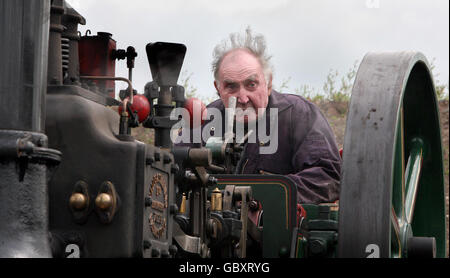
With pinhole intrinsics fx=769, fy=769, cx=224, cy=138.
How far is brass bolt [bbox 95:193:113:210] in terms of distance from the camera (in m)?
1.79

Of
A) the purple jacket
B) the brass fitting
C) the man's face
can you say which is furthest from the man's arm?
the brass fitting

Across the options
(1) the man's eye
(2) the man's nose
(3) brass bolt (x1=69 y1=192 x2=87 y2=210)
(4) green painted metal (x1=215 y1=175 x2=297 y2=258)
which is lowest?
(4) green painted metal (x1=215 y1=175 x2=297 y2=258)

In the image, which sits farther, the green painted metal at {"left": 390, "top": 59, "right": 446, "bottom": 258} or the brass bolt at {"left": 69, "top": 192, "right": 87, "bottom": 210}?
the green painted metal at {"left": 390, "top": 59, "right": 446, "bottom": 258}

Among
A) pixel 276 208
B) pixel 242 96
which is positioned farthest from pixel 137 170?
pixel 242 96

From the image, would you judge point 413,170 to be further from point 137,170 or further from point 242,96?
point 137,170

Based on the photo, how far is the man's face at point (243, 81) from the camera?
420 centimetres

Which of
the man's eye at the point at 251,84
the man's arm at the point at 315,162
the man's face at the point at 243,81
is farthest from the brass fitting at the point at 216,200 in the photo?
the man's eye at the point at 251,84

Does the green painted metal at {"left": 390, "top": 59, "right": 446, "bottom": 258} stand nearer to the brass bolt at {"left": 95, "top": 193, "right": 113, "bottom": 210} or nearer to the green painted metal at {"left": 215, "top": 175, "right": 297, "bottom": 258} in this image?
the green painted metal at {"left": 215, "top": 175, "right": 297, "bottom": 258}

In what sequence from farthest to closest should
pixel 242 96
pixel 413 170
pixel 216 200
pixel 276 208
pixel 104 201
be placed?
1. pixel 242 96
2. pixel 413 170
3. pixel 276 208
4. pixel 216 200
5. pixel 104 201

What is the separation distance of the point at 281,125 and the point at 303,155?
305 mm

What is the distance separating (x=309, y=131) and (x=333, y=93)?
525cm

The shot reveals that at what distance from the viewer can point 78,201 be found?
1.81 m

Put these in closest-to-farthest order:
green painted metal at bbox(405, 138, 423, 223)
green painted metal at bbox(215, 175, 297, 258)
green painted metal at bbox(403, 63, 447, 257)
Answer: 1. green painted metal at bbox(215, 175, 297, 258)
2. green painted metal at bbox(405, 138, 423, 223)
3. green painted metal at bbox(403, 63, 447, 257)
